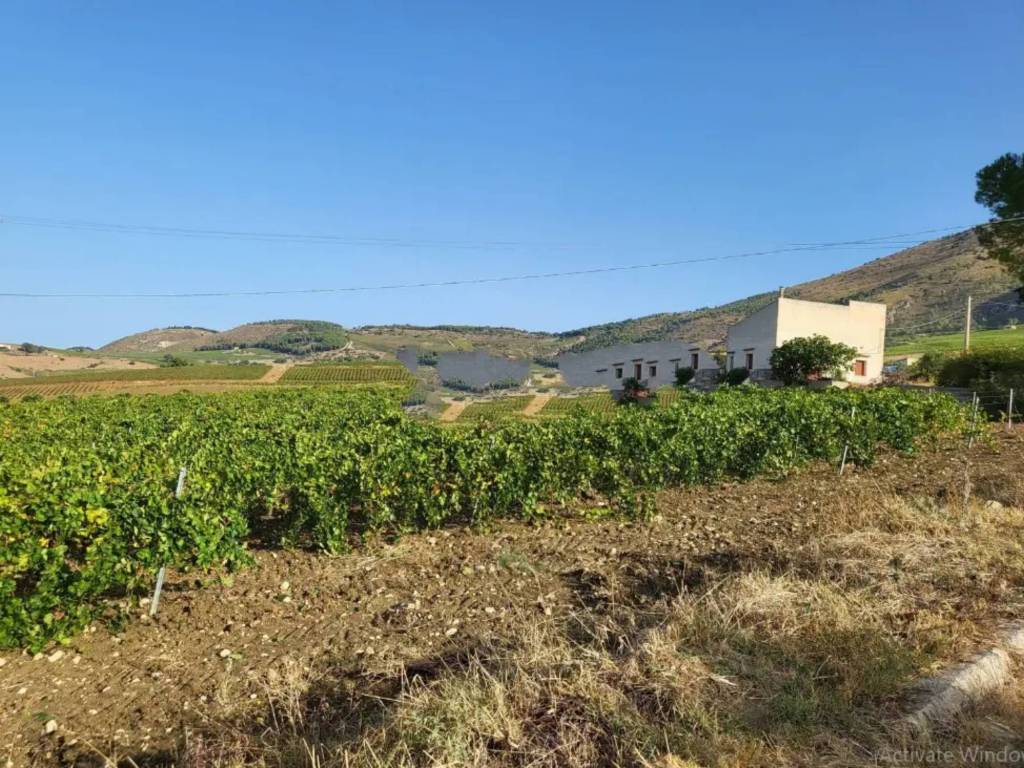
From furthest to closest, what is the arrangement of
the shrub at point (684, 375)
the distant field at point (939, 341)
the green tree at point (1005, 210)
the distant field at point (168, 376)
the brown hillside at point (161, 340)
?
the brown hillside at point (161, 340), the distant field at point (168, 376), the distant field at point (939, 341), the shrub at point (684, 375), the green tree at point (1005, 210)

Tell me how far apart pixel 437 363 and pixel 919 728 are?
4335cm

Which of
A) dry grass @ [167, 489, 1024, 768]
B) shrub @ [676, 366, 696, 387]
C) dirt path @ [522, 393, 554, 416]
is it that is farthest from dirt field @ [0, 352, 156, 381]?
dry grass @ [167, 489, 1024, 768]

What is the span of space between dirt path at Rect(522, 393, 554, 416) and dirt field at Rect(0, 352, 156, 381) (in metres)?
61.0

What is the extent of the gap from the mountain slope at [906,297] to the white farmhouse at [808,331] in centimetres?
2216

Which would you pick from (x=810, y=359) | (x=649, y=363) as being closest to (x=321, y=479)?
(x=810, y=359)

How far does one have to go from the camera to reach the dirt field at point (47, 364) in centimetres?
7325

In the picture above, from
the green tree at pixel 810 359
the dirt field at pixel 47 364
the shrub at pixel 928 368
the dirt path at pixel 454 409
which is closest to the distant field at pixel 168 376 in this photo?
the dirt field at pixel 47 364

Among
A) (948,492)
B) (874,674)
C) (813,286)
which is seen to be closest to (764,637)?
(874,674)

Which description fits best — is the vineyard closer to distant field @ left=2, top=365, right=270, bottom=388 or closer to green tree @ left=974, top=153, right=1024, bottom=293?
green tree @ left=974, top=153, right=1024, bottom=293

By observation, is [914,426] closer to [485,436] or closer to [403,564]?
[485,436]

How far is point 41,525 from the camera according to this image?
4.59 meters

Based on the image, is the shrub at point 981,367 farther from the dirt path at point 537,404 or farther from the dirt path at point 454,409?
the dirt path at point 454,409

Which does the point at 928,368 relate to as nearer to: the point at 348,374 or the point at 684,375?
the point at 684,375

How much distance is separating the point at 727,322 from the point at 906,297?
2585 cm
